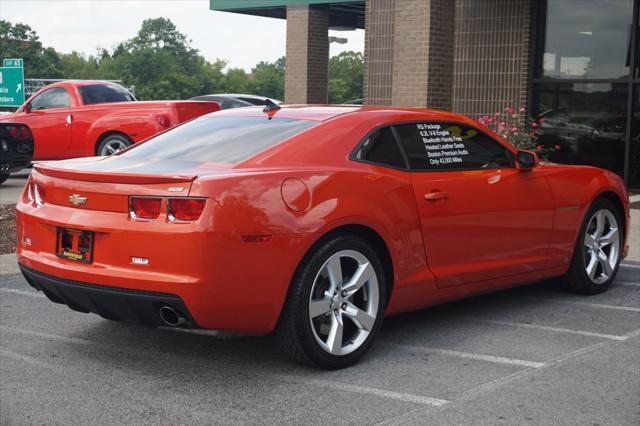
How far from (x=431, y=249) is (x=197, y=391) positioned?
6.05 ft

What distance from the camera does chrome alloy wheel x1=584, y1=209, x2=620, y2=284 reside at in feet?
24.7

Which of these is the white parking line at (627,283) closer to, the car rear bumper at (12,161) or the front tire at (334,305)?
the front tire at (334,305)

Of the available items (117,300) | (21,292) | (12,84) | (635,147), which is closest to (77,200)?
(117,300)

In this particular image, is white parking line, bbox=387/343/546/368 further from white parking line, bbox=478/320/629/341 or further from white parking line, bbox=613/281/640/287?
white parking line, bbox=613/281/640/287

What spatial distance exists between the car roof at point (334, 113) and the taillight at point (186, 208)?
1302mm

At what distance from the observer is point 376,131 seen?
19.6 feet

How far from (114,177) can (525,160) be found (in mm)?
3058

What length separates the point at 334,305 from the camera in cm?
539

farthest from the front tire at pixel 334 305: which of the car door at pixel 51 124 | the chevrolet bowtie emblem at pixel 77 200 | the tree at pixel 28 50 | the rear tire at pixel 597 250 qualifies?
the tree at pixel 28 50

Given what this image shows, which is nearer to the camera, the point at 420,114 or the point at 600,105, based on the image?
the point at 420,114

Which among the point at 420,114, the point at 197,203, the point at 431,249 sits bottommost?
the point at 431,249

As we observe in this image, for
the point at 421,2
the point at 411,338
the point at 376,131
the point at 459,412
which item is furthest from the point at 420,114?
the point at 421,2

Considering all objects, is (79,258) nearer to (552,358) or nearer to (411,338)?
(411,338)

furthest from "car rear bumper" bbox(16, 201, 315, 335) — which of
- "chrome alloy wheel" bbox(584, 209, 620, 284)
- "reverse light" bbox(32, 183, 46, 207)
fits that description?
"chrome alloy wheel" bbox(584, 209, 620, 284)
